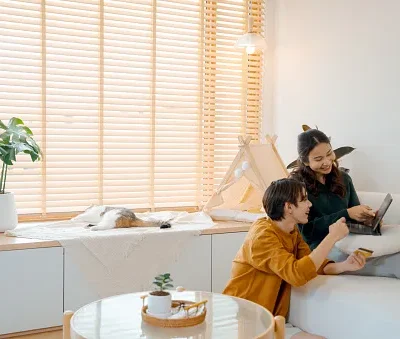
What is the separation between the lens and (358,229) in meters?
2.29

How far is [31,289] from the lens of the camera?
8.59ft

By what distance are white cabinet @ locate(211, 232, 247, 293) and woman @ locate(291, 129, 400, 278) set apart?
70 cm

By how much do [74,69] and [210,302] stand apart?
201 cm

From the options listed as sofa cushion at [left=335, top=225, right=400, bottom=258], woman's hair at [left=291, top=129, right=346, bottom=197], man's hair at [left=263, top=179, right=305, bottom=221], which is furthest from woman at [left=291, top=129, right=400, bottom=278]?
man's hair at [left=263, top=179, right=305, bottom=221]

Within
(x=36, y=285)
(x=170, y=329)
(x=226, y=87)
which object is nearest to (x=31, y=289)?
(x=36, y=285)

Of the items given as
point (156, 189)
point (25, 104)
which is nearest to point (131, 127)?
point (156, 189)

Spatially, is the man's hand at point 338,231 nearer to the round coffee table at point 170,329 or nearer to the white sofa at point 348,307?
the white sofa at point 348,307

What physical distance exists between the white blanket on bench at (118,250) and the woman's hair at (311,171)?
772mm

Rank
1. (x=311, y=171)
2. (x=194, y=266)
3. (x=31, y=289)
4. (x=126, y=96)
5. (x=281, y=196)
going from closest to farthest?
(x=281, y=196)
(x=311, y=171)
(x=31, y=289)
(x=194, y=266)
(x=126, y=96)

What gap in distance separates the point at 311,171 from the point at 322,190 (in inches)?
4.2

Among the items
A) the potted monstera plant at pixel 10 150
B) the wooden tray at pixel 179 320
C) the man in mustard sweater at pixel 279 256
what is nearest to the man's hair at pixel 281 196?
the man in mustard sweater at pixel 279 256

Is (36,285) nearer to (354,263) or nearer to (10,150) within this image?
(10,150)

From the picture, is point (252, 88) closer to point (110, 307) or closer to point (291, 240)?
point (291, 240)

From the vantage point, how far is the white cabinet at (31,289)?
2.56 meters
